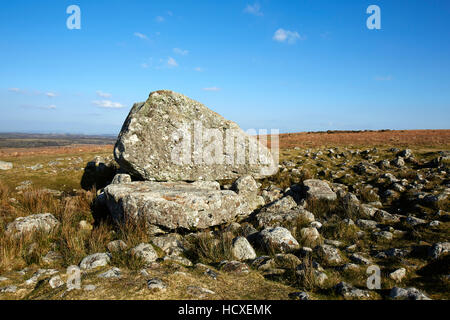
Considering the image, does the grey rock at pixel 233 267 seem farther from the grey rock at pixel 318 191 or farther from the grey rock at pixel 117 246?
the grey rock at pixel 318 191

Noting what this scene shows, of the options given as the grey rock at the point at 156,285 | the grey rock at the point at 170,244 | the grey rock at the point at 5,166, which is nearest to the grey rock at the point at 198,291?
the grey rock at the point at 156,285

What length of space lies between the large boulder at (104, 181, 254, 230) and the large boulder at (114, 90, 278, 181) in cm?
133

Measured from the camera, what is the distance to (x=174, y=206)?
Answer: 263 inches

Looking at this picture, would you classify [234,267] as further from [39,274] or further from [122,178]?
[122,178]

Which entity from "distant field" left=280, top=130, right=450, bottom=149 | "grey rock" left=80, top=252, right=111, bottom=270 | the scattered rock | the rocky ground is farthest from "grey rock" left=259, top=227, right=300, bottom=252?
"distant field" left=280, top=130, right=450, bottom=149

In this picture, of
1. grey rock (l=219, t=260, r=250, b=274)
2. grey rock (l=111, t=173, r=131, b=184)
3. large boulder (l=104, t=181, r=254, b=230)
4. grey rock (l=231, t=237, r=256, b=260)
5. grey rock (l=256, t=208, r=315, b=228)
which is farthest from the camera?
grey rock (l=111, t=173, r=131, b=184)

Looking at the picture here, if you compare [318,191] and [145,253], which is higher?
[318,191]

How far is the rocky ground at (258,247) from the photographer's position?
12.7 feet

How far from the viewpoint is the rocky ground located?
3.88 m

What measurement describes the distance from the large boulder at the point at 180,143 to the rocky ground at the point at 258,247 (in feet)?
3.36

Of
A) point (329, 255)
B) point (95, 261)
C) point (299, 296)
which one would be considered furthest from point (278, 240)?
point (95, 261)

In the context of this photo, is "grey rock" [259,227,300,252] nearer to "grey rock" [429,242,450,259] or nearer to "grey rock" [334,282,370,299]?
"grey rock" [334,282,370,299]

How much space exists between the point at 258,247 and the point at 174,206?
2389 mm
